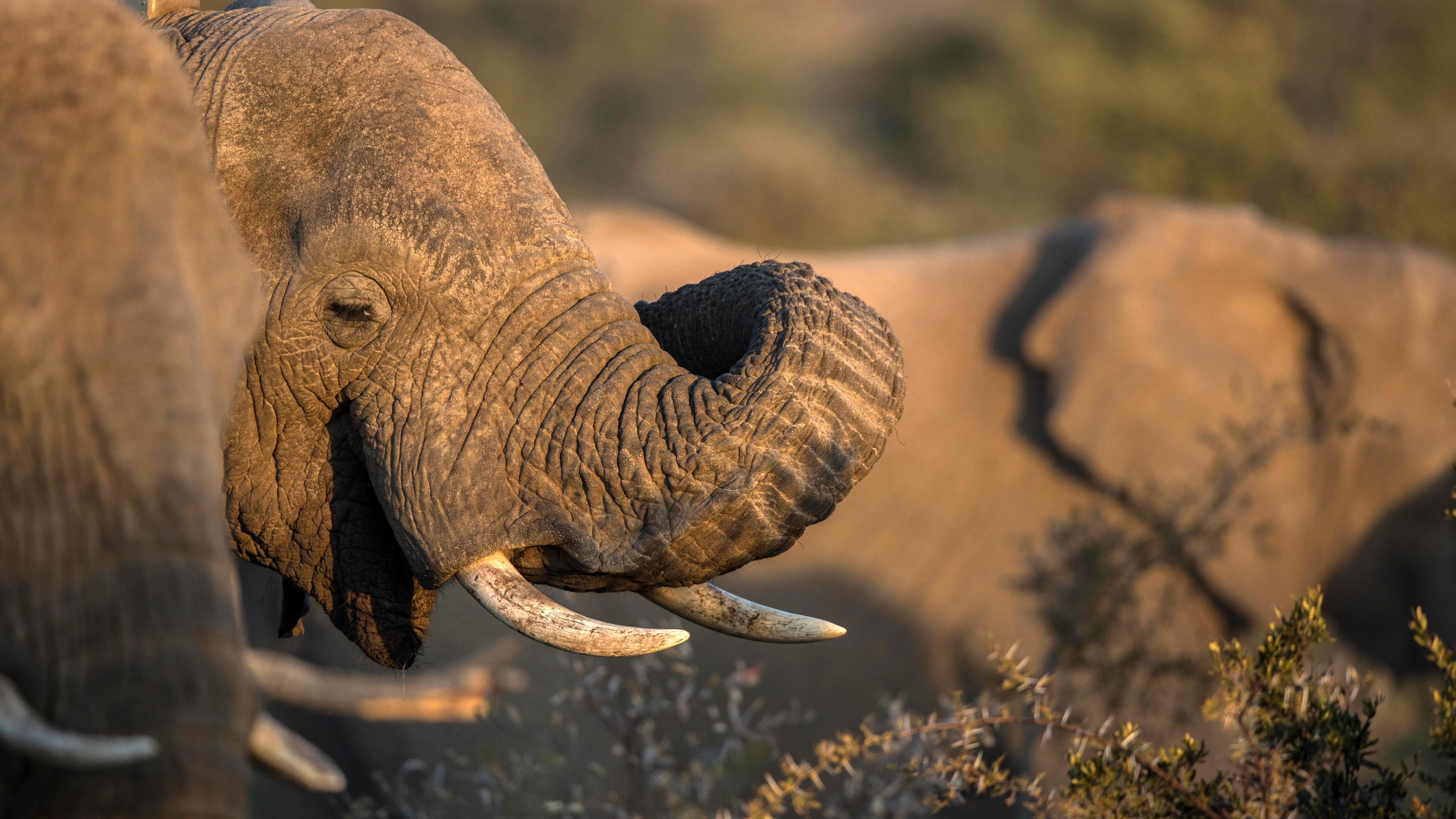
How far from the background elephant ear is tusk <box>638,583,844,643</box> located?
2.59m

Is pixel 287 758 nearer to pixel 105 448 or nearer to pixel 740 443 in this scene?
pixel 105 448

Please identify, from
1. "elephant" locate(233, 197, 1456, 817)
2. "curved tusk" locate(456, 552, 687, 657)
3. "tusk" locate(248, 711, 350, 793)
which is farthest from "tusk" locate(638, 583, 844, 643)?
"elephant" locate(233, 197, 1456, 817)

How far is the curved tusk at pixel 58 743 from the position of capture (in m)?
1.02

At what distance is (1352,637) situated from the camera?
4.83 m

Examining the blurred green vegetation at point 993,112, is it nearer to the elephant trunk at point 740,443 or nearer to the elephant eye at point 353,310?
the elephant trunk at point 740,443

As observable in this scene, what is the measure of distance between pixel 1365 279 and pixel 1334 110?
9.99m

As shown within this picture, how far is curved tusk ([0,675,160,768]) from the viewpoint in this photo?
102cm

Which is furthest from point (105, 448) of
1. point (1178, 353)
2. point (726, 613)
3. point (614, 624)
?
point (1178, 353)

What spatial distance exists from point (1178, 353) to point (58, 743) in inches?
159

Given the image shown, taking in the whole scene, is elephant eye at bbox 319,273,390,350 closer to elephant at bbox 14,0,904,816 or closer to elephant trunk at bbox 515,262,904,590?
elephant at bbox 14,0,904,816

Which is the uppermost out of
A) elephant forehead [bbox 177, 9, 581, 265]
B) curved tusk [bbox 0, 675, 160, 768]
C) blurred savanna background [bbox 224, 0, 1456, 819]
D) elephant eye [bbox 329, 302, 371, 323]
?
elephant forehead [bbox 177, 9, 581, 265]

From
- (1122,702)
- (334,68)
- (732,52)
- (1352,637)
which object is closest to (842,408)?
(334,68)

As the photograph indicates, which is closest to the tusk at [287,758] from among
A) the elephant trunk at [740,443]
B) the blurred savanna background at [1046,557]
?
the elephant trunk at [740,443]

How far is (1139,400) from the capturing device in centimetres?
449
